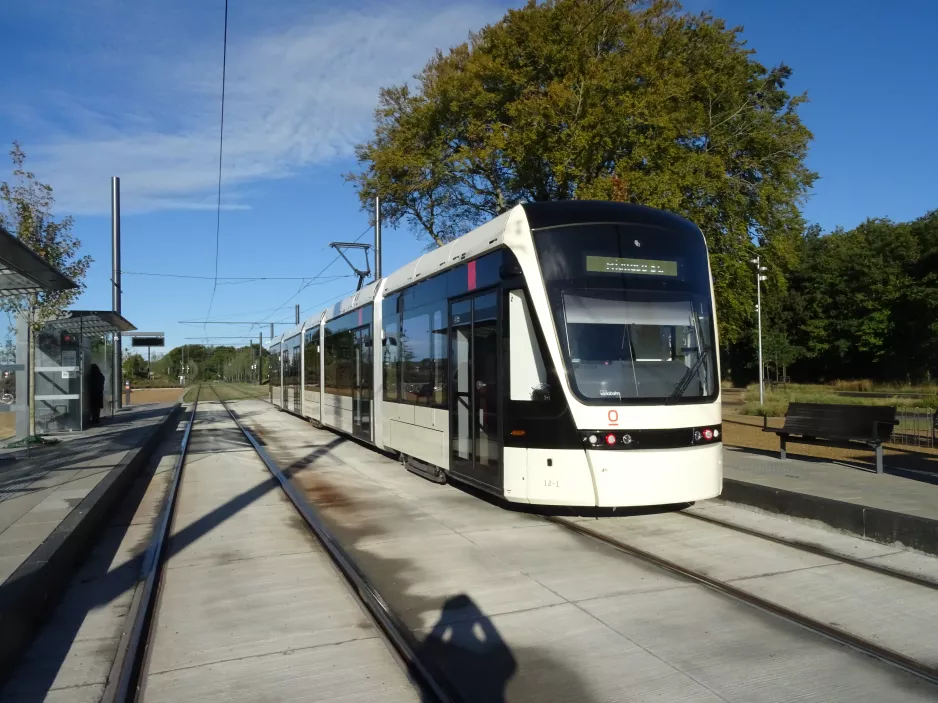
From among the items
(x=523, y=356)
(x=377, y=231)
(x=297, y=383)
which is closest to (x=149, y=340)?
(x=297, y=383)

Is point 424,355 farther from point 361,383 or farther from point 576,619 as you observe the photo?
point 576,619

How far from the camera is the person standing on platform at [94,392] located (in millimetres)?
21891

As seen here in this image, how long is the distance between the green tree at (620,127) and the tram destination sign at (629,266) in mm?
9125

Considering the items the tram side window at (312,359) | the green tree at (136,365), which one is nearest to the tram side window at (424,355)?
the tram side window at (312,359)

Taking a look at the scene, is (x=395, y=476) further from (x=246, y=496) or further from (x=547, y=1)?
(x=547, y=1)

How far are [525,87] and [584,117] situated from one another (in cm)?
316

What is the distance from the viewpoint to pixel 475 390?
29.8ft

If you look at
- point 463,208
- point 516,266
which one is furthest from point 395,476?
point 463,208

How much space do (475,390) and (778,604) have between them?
14.2 ft

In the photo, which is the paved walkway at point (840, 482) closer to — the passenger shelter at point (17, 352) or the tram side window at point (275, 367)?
the passenger shelter at point (17, 352)

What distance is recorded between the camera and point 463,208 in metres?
24.8

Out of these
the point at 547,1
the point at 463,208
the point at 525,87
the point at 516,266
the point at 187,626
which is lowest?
Result: the point at 187,626

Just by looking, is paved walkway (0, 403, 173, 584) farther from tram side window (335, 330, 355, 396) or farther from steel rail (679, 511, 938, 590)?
steel rail (679, 511, 938, 590)

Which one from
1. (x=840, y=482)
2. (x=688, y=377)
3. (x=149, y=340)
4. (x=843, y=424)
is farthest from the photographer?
(x=149, y=340)
